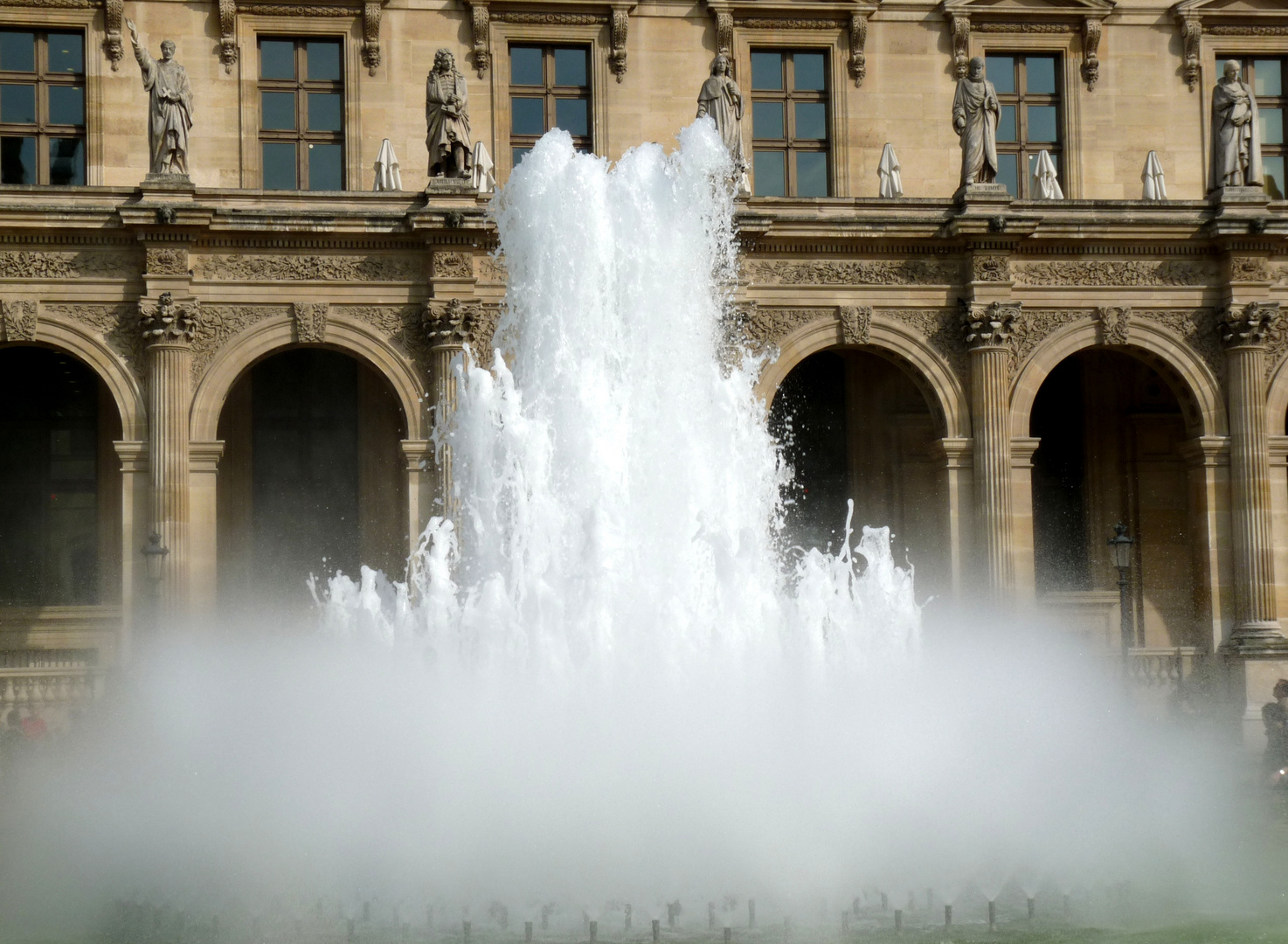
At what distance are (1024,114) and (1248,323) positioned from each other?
4.77 m

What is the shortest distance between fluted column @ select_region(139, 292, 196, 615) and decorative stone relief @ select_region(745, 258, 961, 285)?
25.0ft

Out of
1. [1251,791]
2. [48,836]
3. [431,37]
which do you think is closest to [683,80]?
[431,37]

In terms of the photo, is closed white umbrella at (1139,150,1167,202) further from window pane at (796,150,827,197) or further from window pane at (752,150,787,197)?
window pane at (752,150,787,197)

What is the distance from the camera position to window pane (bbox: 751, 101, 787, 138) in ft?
86.7

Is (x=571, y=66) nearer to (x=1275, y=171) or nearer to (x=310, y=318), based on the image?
(x=310, y=318)

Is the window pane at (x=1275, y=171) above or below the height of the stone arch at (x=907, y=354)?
above

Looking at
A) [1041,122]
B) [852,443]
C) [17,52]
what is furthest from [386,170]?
[1041,122]

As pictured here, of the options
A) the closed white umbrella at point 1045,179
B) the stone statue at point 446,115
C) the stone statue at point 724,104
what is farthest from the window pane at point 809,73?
the stone statue at point 446,115

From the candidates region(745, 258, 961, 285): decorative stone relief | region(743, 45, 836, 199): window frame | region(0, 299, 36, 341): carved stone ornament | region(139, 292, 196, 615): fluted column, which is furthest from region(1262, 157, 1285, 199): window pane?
region(0, 299, 36, 341): carved stone ornament

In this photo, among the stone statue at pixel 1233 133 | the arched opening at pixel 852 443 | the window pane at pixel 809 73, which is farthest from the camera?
the window pane at pixel 809 73

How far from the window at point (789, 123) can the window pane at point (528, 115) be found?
2.92 metres

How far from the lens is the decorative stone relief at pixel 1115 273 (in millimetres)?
24359

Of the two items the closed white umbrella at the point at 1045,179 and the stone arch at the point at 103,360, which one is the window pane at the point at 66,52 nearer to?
the stone arch at the point at 103,360

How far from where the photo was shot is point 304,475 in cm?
2572
